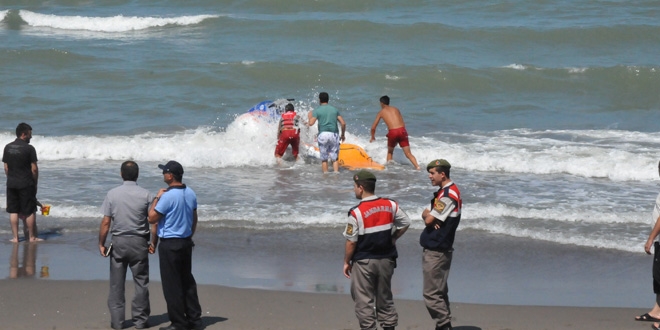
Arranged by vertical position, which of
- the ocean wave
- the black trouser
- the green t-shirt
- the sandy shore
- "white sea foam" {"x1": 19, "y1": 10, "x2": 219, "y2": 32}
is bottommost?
the sandy shore

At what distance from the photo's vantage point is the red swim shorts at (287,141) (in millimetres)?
16125

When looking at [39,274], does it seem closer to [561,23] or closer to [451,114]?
[451,114]

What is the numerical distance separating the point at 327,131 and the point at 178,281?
27.7 ft

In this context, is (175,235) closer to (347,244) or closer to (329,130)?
(347,244)

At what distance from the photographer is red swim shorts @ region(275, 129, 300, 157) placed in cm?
1612

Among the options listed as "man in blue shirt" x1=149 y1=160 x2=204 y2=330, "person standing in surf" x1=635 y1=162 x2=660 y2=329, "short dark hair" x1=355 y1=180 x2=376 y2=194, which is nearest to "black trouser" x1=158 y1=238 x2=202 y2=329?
"man in blue shirt" x1=149 y1=160 x2=204 y2=330

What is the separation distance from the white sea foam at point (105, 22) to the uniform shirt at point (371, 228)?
83.3 ft

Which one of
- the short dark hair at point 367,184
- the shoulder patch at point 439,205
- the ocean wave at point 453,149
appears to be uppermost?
the short dark hair at point 367,184

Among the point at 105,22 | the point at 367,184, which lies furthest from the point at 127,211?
the point at 105,22

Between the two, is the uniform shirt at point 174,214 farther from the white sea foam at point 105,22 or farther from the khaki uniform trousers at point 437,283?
the white sea foam at point 105,22

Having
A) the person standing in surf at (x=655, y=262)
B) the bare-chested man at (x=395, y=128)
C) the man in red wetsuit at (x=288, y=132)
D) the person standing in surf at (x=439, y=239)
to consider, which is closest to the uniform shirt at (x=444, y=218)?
the person standing in surf at (x=439, y=239)

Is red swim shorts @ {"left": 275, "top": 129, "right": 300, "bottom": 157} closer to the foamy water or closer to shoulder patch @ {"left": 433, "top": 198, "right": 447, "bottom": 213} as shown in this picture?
the foamy water

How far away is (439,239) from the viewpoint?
23.1ft

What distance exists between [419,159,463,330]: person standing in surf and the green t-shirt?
326 inches
